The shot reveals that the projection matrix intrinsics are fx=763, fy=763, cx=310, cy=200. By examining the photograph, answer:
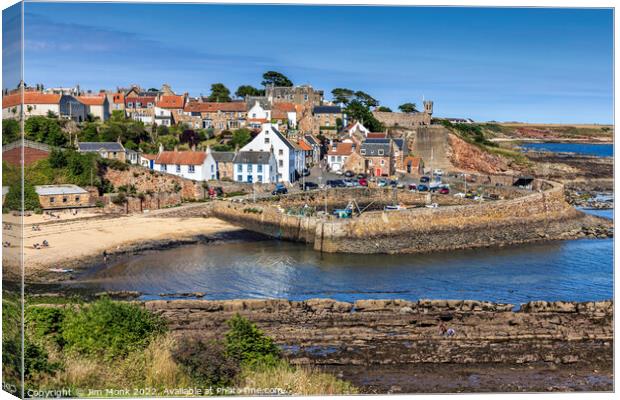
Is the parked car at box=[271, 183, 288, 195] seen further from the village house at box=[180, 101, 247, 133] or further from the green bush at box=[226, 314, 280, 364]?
the green bush at box=[226, 314, 280, 364]

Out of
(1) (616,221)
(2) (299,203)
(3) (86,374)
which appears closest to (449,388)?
(1) (616,221)

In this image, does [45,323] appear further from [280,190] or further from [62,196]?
[280,190]

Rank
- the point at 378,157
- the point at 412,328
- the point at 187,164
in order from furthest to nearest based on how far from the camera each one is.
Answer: the point at 378,157 → the point at 187,164 → the point at 412,328

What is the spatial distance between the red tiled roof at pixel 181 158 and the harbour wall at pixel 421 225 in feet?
15.4

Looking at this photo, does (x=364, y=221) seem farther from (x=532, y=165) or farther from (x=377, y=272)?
(x=532, y=165)

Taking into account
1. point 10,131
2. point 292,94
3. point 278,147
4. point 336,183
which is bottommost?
point 336,183

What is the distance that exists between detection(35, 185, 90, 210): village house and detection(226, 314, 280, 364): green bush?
13.4m

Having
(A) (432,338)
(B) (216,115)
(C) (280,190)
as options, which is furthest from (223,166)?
(A) (432,338)

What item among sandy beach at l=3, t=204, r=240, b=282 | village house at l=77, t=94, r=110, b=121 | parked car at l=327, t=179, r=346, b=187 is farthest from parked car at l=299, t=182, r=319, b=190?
village house at l=77, t=94, r=110, b=121

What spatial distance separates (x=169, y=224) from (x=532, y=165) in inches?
1045

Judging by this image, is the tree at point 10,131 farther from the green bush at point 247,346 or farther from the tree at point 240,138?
the tree at point 240,138

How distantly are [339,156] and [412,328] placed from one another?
23940 mm

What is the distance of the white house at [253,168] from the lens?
2938 cm

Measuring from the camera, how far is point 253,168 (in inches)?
1158
